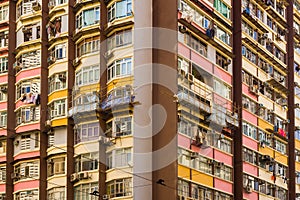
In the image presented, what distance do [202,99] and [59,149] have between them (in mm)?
6530

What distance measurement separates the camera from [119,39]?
31.7 m

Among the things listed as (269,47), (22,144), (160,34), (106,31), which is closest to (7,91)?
(22,144)

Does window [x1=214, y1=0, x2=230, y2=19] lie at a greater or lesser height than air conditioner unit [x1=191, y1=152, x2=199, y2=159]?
greater

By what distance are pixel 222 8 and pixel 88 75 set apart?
7.84 m

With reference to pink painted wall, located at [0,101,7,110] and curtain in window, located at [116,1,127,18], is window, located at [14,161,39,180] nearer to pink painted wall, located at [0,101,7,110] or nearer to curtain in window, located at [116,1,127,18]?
pink painted wall, located at [0,101,7,110]

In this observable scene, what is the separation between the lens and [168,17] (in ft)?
103

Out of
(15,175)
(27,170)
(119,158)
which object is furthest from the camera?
(15,175)

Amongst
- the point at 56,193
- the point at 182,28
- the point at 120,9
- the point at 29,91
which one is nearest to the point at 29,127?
the point at 29,91

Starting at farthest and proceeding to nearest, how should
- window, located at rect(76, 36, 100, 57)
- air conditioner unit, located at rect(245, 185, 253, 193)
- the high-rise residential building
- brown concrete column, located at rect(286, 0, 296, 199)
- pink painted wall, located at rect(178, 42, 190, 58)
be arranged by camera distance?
1. brown concrete column, located at rect(286, 0, 296, 199)
2. air conditioner unit, located at rect(245, 185, 253, 193)
3. window, located at rect(76, 36, 100, 57)
4. pink painted wall, located at rect(178, 42, 190, 58)
5. the high-rise residential building

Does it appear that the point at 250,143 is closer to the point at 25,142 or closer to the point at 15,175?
the point at 25,142

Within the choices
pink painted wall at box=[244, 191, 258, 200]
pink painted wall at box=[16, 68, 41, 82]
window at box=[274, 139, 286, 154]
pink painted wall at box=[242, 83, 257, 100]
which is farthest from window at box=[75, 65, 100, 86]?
window at box=[274, 139, 286, 154]

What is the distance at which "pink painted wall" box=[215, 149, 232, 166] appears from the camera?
33531mm

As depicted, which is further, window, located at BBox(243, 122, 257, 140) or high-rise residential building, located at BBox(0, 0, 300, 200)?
window, located at BBox(243, 122, 257, 140)

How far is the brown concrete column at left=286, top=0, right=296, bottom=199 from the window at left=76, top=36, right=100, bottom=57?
13.9 m
